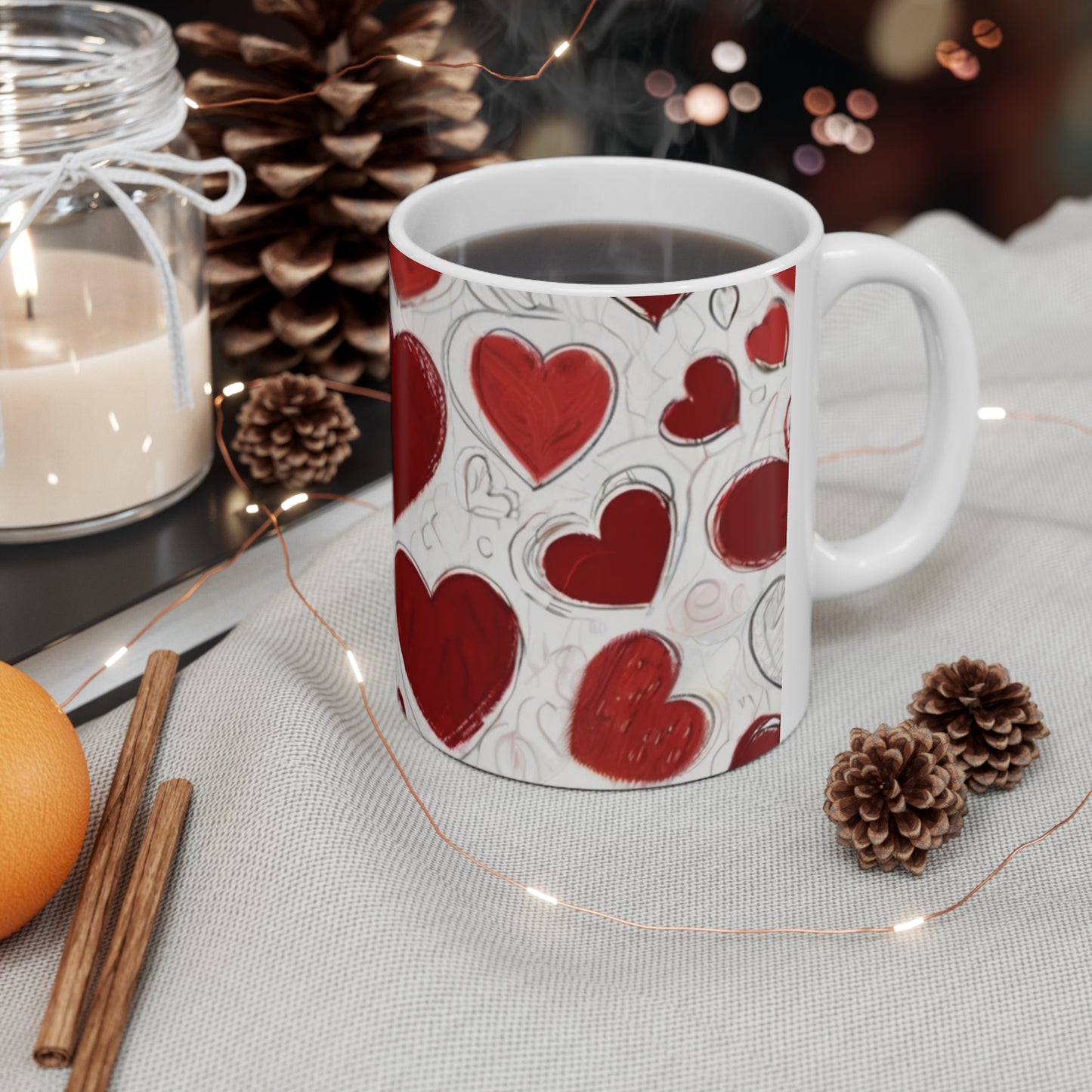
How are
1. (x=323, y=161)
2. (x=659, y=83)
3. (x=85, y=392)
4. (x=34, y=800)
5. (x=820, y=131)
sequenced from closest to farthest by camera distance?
(x=34, y=800)
(x=85, y=392)
(x=323, y=161)
(x=659, y=83)
(x=820, y=131)

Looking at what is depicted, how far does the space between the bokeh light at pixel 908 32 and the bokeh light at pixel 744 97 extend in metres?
0.12

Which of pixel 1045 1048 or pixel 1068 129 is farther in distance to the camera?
pixel 1068 129

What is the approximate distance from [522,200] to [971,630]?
0.29m

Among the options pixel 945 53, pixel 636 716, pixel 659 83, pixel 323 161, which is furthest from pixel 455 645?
pixel 945 53

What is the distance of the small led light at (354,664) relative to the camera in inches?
23.1

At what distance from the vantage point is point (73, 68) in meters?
0.60

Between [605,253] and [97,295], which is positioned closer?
[605,253]

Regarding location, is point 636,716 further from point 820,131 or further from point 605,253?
point 820,131

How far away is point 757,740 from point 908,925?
0.34 feet

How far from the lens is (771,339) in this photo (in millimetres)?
459

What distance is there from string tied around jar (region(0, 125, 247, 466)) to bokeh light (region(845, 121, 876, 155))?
0.62 metres

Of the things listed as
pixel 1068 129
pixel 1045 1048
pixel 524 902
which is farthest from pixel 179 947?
pixel 1068 129

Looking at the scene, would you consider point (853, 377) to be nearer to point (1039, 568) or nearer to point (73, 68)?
point (1039, 568)

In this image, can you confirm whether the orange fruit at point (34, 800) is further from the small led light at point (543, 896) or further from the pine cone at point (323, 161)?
the pine cone at point (323, 161)
